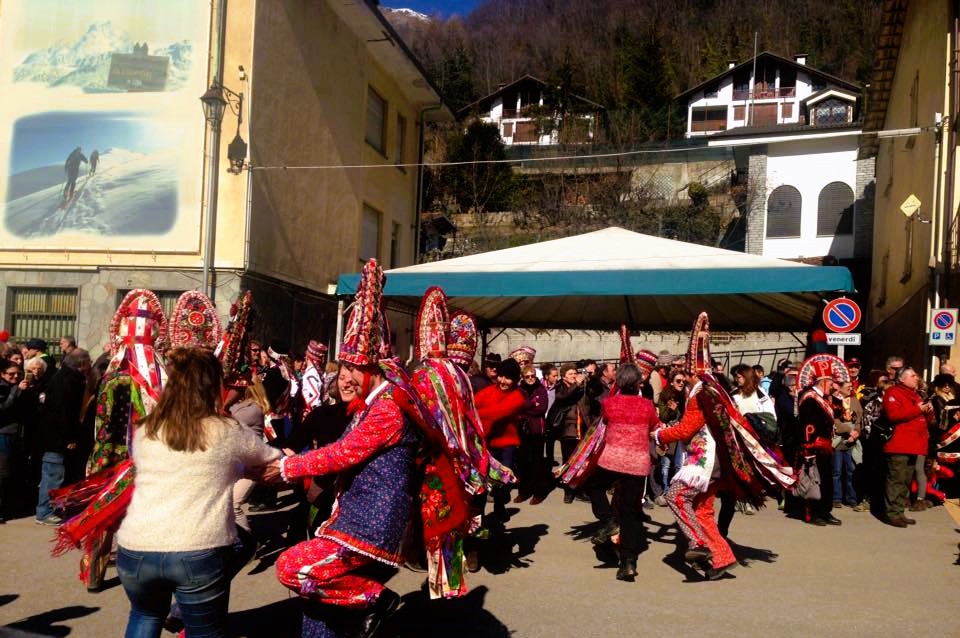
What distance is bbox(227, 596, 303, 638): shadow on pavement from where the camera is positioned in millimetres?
5574

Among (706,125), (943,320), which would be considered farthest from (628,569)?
(706,125)

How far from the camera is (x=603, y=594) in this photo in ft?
22.2

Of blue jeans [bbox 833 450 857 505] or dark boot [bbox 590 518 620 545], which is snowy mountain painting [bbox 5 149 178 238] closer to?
dark boot [bbox 590 518 620 545]

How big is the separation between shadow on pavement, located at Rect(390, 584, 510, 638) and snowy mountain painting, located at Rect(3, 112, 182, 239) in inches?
448

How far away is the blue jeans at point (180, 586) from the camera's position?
3.58m

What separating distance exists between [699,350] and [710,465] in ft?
3.14

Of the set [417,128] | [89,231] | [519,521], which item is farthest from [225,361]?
[417,128]

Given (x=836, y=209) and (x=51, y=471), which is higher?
(x=836, y=209)

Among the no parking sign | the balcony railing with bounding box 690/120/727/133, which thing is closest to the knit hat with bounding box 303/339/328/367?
the no parking sign

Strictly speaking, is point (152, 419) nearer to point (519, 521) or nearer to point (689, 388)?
point (689, 388)

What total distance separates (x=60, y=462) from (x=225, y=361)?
355 cm

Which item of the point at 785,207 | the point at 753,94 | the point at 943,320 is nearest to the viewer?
the point at 943,320

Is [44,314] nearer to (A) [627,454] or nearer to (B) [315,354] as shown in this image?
(B) [315,354]

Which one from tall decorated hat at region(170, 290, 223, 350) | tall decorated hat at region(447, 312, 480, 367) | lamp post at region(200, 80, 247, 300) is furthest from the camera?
lamp post at region(200, 80, 247, 300)
